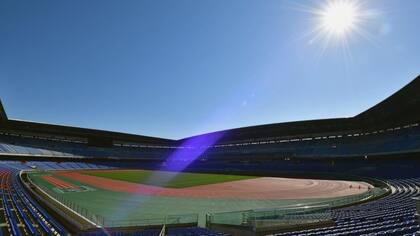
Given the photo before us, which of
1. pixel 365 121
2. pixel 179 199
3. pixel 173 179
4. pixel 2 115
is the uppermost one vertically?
pixel 2 115

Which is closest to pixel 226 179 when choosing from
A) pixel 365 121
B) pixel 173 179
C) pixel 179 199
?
pixel 173 179

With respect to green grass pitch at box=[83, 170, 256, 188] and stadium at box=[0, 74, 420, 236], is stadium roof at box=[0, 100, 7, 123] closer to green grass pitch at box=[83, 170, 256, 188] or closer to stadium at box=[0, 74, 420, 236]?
stadium at box=[0, 74, 420, 236]

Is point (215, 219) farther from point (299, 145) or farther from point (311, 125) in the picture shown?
point (299, 145)

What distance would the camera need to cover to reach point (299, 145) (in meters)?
62.8

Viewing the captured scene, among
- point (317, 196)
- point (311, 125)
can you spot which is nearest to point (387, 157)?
point (311, 125)

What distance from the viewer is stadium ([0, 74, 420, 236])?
13250 mm

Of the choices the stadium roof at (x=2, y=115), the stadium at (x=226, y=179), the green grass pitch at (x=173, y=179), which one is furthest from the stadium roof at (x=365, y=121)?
the stadium roof at (x=2, y=115)

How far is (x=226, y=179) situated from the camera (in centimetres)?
4534

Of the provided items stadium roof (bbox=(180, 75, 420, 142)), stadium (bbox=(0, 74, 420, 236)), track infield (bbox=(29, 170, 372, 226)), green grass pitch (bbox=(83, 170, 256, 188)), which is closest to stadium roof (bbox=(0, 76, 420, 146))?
stadium roof (bbox=(180, 75, 420, 142))

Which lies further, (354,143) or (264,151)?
(264,151)

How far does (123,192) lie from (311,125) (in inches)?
1443

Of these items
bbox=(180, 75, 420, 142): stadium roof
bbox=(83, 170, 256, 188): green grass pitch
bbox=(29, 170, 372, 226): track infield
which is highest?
bbox=(180, 75, 420, 142): stadium roof

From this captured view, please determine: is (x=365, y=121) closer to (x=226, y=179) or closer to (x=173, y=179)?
(x=226, y=179)

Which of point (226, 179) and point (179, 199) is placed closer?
point (179, 199)
